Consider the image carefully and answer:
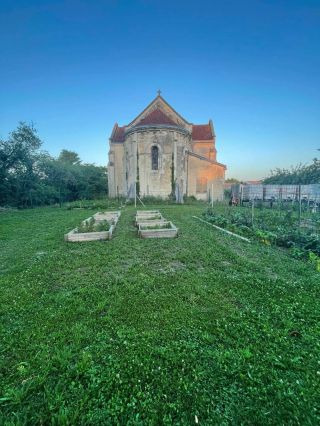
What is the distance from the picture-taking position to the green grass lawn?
5.05ft

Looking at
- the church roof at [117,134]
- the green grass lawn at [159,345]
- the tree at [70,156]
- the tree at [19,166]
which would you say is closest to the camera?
the green grass lawn at [159,345]

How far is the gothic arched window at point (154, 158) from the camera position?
20.2 m

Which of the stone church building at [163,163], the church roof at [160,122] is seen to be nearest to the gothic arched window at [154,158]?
the stone church building at [163,163]

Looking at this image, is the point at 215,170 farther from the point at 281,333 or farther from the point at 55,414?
the point at 55,414

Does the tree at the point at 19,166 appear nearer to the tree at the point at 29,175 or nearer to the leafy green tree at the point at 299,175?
the tree at the point at 29,175

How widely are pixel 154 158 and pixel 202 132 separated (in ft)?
40.4

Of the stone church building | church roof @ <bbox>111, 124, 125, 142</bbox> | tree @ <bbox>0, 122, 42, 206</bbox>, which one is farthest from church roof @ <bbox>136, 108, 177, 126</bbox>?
tree @ <bbox>0, 122, 42, 206</bbox>

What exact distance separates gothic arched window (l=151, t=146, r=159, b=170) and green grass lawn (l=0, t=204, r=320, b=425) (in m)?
17.3

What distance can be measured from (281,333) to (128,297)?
2092mm

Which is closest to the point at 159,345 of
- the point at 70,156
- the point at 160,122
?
the point at 160,122

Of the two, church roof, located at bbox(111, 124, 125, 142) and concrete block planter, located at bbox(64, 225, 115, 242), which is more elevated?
church roof, located at bbox(111, 124, 125, 142)

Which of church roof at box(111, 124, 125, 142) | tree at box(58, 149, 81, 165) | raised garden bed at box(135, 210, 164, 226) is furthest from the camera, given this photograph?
tree at box(58, 149, 81, 165)

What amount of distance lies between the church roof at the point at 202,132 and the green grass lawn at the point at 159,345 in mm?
26577

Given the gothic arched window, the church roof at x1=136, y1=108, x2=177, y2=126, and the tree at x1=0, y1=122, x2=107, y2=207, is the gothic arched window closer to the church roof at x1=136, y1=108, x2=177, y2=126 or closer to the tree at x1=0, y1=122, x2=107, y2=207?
the church roof at x1=136, y1=108, x2=177, y2=126
